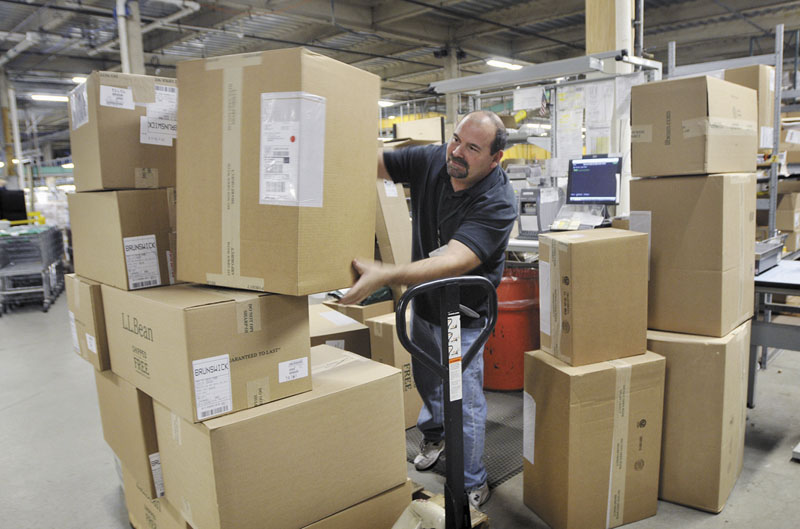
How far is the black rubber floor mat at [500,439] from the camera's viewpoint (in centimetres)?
237

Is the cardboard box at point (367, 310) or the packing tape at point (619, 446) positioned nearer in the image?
the packing tape at point (619, 446)

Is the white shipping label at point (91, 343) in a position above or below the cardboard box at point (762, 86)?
below

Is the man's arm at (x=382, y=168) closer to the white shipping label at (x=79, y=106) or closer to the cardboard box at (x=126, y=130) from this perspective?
the cardboard box at (x=126, y=130)

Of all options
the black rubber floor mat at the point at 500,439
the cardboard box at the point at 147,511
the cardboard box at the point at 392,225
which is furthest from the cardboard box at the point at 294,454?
the cardboard box at the point at 392,225

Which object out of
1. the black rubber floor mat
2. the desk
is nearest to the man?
the black rubber floor mat

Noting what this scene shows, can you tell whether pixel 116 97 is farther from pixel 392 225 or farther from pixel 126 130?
pixel 392 225

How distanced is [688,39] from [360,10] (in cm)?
522

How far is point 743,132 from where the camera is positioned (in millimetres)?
2047

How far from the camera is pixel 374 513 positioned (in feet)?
5.05

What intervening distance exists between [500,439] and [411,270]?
152 centimetres

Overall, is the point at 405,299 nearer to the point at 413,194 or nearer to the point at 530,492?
the point at 413,194

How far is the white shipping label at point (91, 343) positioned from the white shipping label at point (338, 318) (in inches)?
45.0

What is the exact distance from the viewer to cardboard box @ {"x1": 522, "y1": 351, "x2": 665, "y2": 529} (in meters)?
1.82

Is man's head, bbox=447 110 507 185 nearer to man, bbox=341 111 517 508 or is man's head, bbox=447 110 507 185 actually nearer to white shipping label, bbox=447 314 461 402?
man, bbox=341 111 517 508
